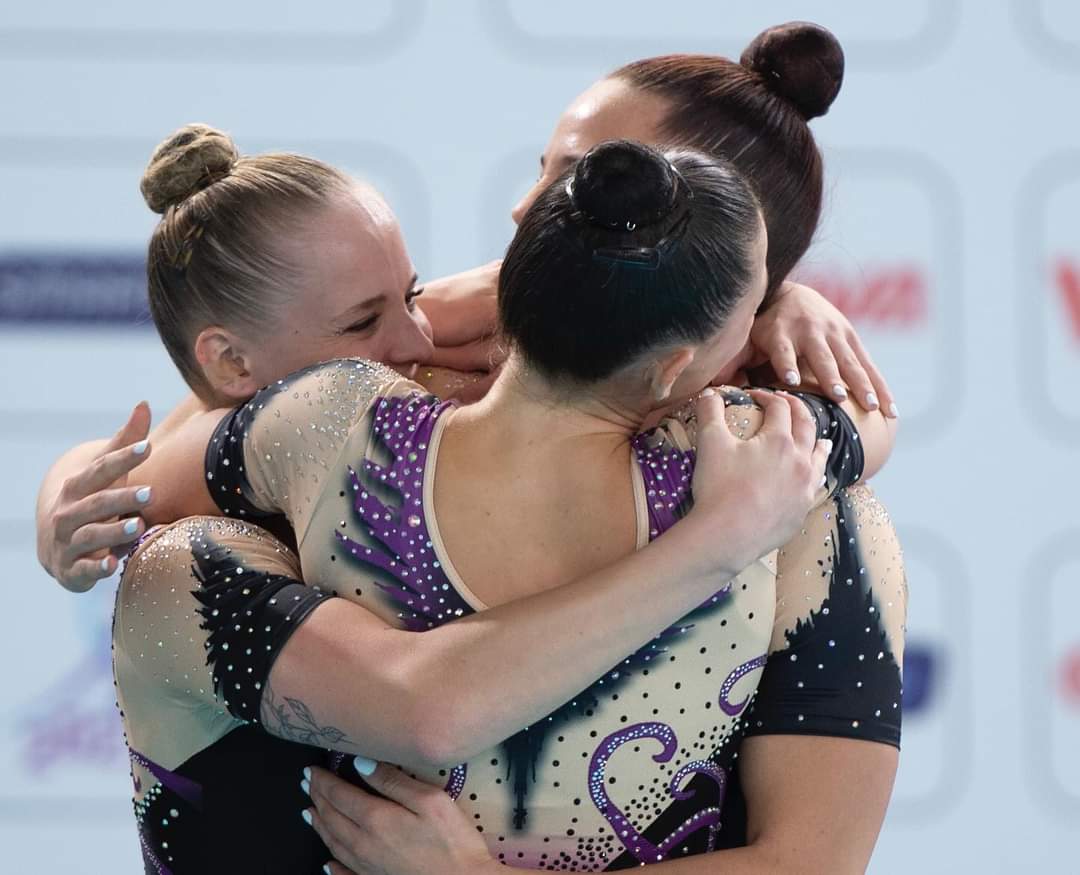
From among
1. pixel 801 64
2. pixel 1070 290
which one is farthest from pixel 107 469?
pixel 1070 290

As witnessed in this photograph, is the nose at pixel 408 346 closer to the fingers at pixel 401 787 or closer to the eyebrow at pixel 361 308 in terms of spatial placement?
the eyebrow at pixel 361 308

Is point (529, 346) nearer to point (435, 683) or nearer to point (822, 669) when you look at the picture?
point (435, 683)

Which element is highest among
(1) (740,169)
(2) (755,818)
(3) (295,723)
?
(1) (740,169)

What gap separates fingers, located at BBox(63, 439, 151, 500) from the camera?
47.0 inches

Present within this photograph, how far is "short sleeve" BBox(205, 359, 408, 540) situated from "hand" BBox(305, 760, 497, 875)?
197 mm

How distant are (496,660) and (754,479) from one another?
0.69ft

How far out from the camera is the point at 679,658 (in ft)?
3.37

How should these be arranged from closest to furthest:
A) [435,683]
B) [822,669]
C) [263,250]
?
[435,683]
[822,669]
[263,250]

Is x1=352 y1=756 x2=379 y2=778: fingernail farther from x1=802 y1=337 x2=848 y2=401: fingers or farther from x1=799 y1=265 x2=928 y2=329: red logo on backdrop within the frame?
x1=799 y1=265 x2=928 y2=329: red logo on backdrop

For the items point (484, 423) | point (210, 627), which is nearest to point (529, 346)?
point (484, 423)

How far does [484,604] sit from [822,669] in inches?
10.8

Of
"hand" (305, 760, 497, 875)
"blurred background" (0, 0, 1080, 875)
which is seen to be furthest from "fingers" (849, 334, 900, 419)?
"blurred background" (0, 0, 1080, 875)

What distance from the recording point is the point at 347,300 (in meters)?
Result: 1.30

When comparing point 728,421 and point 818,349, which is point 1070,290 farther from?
point 728,421
